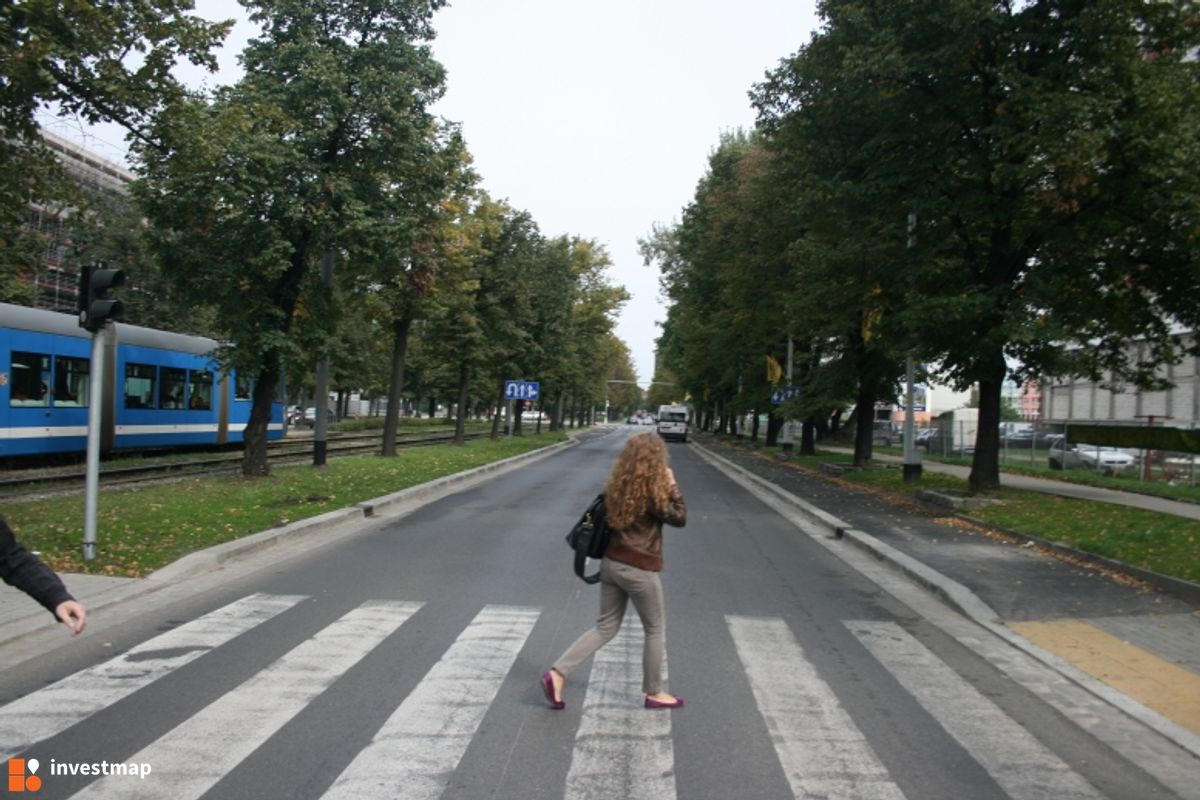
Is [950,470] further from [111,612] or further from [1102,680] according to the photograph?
[111,612]

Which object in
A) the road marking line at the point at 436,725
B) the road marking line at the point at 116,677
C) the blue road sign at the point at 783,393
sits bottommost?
the road marking line at the point at 116,677

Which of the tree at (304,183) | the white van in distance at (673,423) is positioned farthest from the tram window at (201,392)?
the white van in distance at (673,423)

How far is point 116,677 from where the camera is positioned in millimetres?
5793

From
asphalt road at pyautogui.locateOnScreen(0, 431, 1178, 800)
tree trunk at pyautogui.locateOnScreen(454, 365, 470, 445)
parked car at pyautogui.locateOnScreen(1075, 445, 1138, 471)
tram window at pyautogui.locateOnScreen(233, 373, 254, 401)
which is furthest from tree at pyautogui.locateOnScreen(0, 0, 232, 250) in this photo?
parked car at pyautogui.locateOnScreen(1075, 445, 1138, 471)

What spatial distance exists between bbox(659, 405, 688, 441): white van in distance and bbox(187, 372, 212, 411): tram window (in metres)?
38.0

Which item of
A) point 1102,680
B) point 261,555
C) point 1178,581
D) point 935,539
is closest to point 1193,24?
point 935,539

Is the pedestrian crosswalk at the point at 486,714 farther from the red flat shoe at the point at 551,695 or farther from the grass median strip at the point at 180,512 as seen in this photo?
the grass median strip at the point at 180,512

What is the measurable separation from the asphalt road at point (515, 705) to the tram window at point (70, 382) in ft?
44.0

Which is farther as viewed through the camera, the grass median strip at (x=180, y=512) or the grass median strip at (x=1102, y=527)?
the grass median strip at (x=1102, y=527)

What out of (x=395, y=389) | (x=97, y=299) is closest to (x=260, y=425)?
(x=97, y=299)

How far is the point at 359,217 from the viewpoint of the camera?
16.9 metres

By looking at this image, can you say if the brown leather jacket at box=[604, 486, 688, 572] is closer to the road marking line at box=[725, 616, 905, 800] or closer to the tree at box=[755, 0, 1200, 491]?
the road marking line at box=[725, 616, 905, 800]

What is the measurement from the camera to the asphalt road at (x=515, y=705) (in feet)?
14.4

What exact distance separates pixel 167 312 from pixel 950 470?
28.5 meters
